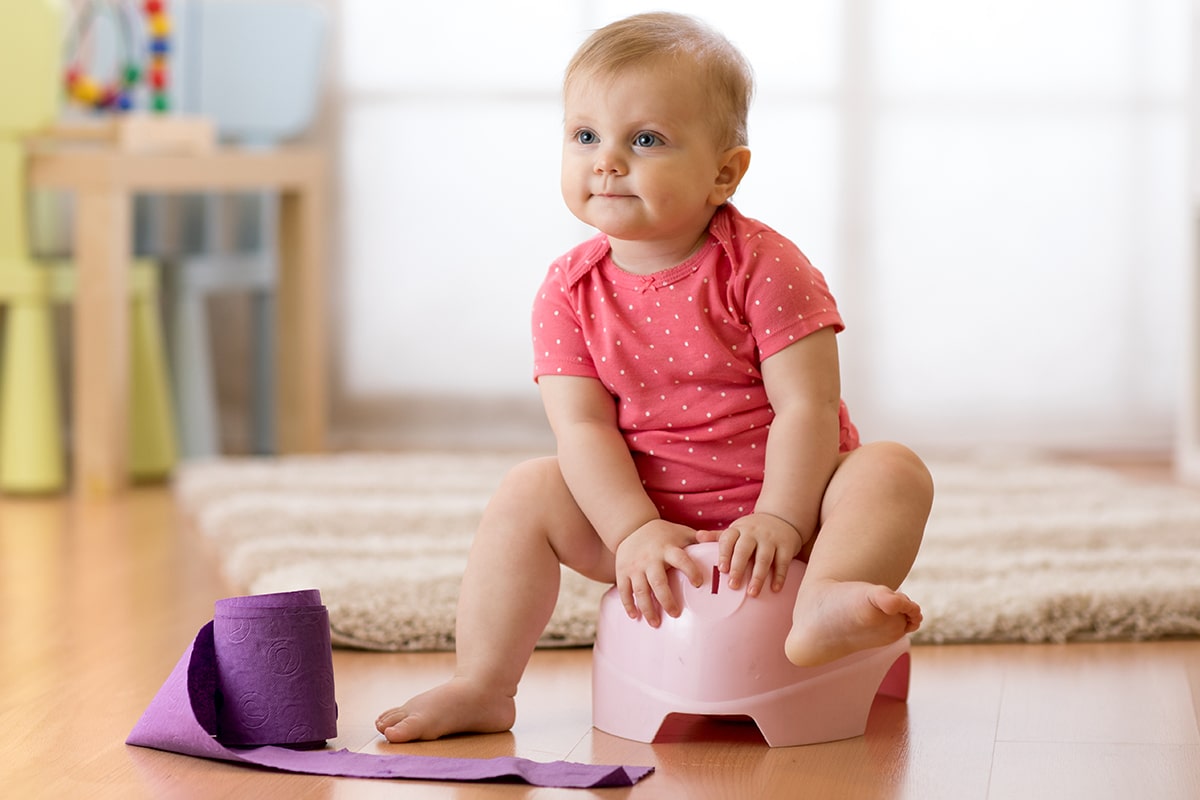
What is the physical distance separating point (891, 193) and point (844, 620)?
2.24 meters

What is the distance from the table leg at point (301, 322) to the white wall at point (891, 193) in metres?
0.25

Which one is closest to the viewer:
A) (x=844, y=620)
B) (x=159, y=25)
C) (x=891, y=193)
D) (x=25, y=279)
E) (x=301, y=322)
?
(x=844, y=620)

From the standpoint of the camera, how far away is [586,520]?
3.58 ft

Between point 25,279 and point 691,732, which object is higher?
point 25,279

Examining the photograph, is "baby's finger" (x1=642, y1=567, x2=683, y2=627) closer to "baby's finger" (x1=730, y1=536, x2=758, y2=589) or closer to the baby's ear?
"baby's finger" (x1=730, y1=536, x2=758, y2=589)

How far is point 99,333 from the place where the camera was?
2.48m

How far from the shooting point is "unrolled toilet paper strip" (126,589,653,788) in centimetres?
98

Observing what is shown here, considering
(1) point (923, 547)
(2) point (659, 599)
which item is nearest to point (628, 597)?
(2) point (659, 599)

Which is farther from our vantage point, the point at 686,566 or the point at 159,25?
the point at 159,25

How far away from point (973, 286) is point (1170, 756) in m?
2.14

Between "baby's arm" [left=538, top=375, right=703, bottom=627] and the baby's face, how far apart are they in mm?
127

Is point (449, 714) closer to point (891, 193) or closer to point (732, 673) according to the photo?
point (732, 673)

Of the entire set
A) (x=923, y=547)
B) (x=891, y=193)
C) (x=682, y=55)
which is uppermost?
(x=682, y=55)

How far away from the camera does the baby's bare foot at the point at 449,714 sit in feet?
3.38
